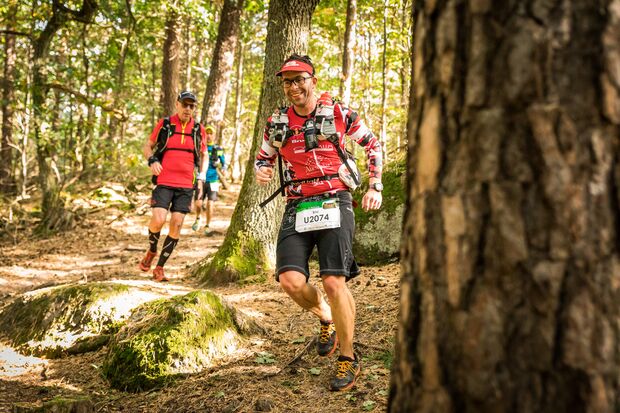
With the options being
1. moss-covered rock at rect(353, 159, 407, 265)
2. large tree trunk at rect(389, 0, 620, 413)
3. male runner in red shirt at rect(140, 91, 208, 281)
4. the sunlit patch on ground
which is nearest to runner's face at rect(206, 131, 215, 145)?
Answer: male runner in red shirt at rect(140, 91, 208, 281)

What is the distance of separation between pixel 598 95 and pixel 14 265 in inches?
429

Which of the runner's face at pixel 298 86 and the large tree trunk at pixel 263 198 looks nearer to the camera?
the runner's face at pixel 298 86

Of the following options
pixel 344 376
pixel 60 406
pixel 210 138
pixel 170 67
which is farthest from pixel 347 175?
pixel 170 67

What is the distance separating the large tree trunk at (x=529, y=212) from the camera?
1.25 metres

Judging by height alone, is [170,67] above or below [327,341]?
above

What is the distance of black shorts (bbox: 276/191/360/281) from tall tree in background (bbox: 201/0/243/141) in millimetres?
10274

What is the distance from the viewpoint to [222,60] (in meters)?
14.3

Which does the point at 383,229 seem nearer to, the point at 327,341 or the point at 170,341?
the point at 327,341

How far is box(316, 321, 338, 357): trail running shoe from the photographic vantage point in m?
4.52

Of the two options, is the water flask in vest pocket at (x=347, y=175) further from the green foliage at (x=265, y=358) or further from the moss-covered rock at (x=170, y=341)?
the moss-covered rock at (x=170, y=341)

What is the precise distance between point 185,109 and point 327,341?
428cm

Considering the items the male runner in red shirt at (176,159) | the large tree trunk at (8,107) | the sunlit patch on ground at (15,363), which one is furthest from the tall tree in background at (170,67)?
the sunlit patch on ground at (15,363)

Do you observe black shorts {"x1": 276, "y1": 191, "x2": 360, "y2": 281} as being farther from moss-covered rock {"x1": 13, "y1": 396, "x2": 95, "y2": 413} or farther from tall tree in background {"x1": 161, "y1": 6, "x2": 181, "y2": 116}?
tall tree in background {"x1": 161, "y1": 6, "x2": 181, "y2": 116}

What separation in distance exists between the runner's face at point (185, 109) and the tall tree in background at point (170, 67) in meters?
8.07
